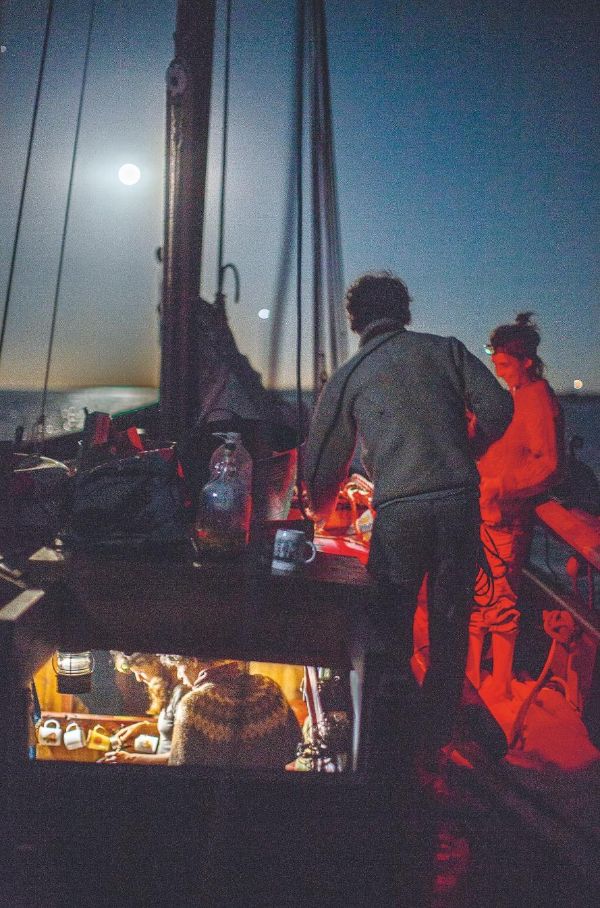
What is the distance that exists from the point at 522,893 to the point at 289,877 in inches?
33.1

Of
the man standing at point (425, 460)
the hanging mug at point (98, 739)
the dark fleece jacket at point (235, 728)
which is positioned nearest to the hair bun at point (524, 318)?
the man standing at point (425, 460)

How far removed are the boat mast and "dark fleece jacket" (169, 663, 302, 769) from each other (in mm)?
2027

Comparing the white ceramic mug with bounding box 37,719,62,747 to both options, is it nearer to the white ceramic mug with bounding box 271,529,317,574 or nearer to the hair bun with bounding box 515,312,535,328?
the white ceramic mug with bounding box 271,529,317,574

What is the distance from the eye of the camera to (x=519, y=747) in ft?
10.9

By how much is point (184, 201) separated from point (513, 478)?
2.70 m

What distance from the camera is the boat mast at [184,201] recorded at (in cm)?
380

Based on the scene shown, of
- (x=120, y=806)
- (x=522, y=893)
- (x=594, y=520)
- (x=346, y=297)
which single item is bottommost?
(x=522, y=893)

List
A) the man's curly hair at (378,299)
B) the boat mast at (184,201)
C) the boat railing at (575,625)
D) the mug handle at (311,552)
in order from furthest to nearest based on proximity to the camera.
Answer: the boat mast at (184,201), the boat railing at (575,625), the man's curly hair at (378,299), the mug handle at (311,552)

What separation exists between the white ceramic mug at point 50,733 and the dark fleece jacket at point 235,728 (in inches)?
22.7

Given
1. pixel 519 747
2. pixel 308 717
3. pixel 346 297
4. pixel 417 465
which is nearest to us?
pixel 417 465

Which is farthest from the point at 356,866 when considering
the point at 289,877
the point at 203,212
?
the point at 203,212

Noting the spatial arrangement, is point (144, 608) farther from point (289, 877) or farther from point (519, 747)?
point (519, 747)

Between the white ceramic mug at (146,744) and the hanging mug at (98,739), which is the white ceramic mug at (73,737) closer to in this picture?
the hanging mug at (98,739)

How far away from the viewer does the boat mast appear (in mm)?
3799
